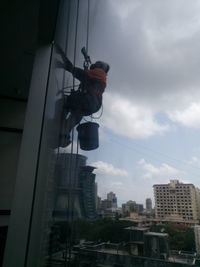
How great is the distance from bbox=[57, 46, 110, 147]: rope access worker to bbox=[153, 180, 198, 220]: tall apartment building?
1.16 feet

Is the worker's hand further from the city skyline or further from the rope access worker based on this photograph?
the city skyline

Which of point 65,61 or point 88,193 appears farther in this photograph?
point 65,61

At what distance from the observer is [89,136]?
0.60m

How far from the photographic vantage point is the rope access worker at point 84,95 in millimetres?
631

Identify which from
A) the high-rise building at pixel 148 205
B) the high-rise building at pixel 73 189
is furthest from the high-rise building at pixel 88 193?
the high-rise building at pixel 148 205

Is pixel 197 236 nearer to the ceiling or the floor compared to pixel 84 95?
nearer to the floor

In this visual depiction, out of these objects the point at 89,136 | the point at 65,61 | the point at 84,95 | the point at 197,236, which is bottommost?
the point at 197,236

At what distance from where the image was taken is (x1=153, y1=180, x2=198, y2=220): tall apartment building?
0.29 meters

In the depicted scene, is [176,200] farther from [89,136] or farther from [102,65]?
[102,65]

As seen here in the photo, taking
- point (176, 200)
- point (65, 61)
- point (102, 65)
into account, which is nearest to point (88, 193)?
point (176, 200)

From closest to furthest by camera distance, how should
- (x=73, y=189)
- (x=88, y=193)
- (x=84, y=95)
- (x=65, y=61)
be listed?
(x=88, y=193) < (x=73, y=189) < (x=84, y=95) < (x=65, y=61)

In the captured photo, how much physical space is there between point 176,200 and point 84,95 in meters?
0.56

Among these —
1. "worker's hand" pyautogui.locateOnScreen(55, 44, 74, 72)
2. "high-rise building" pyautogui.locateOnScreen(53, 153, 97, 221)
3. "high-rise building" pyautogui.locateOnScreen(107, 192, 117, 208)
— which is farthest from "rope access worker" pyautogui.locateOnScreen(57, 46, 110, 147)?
"high-rise building" pyautogui.locateOnScreen(107, 192, 117, 208)

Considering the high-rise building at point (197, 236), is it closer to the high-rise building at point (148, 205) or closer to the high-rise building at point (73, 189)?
the high-rise building at point (148, 205)
